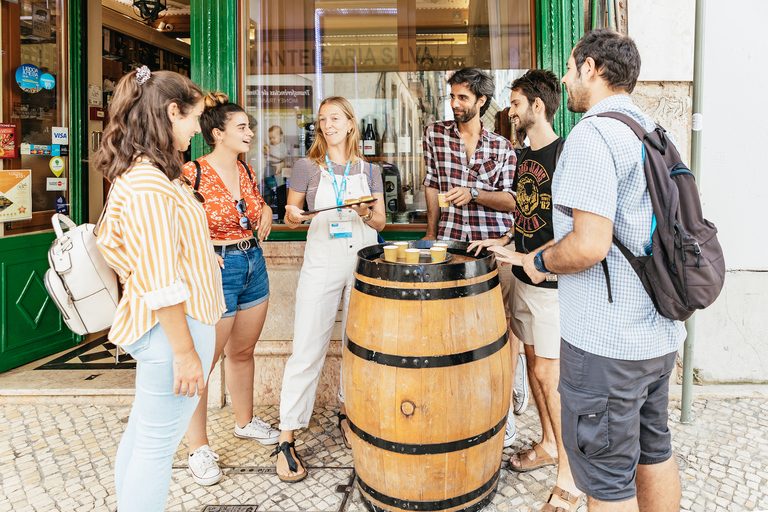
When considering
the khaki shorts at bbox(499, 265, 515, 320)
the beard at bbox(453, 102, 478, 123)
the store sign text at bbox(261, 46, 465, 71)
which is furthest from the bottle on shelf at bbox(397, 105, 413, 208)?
the khaki shorts at bbox(499, 265, 515, 320)

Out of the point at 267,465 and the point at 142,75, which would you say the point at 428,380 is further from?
the point at 142,75

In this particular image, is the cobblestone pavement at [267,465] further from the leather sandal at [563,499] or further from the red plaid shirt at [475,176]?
the red plaid shirt at [475,176]

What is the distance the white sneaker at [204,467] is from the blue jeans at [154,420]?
818mm

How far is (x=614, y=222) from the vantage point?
5.20 feet

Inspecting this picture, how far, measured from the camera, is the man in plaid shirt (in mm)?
2826

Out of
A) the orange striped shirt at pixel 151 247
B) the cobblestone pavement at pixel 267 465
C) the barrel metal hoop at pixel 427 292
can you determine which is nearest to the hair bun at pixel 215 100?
the orange striped shirt at pixel 151 247

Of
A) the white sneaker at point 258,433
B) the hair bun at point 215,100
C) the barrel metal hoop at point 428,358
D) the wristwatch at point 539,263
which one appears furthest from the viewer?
the white sneaker at point 258,433

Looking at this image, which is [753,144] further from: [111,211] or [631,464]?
[111,211]

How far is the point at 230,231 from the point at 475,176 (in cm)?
134

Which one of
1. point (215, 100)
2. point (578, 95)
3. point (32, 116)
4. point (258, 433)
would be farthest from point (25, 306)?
point (578, 95)

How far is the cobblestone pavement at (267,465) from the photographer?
2.42 m

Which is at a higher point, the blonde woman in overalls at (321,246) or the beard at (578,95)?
the beard at (578,95)

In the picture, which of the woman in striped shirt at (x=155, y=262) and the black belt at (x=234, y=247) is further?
the black belt at (x=234, y=247)

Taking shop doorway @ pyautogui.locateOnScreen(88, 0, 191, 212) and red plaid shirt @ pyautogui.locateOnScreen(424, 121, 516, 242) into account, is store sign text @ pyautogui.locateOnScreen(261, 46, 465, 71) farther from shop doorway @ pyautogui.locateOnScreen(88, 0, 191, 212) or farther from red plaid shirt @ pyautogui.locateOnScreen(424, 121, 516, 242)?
shop doorway @ pyautogui.locateOnScreen(88, 0, 191, 212)
